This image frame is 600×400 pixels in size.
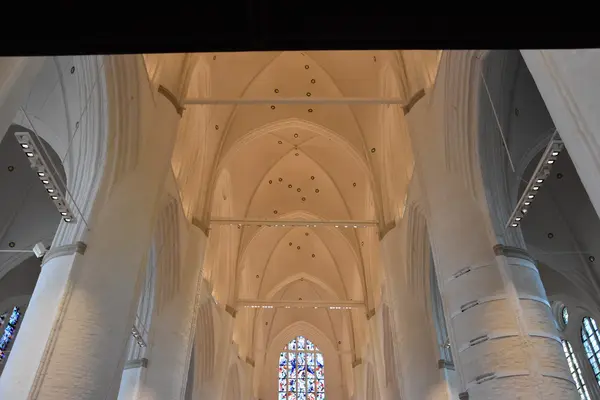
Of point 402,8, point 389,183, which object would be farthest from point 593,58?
point 389,183

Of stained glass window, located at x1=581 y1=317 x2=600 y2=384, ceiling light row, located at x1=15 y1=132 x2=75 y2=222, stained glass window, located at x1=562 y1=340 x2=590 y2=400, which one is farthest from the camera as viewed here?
stained glass window, located at x1=562 y1=340 x2=590 y2=400

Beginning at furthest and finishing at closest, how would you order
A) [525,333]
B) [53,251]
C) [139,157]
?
1. [139,157]
2. [53,251]
3. [525,333]

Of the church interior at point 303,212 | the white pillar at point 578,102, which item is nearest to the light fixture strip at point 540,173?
the church interior at point 303,212

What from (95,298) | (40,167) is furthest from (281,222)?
(40,167)

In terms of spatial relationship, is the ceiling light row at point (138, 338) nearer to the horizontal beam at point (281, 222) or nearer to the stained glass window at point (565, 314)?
the horizontal beam at point (281, 222)

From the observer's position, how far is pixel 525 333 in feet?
28.5

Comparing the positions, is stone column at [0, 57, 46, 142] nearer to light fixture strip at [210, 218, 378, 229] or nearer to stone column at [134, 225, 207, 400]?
stone column at [134, 225, 207, 400]

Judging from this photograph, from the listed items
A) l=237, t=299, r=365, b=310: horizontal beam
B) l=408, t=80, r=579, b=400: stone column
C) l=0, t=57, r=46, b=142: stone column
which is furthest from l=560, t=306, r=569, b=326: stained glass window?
l=0, t=57, r=46, b=142: stone column

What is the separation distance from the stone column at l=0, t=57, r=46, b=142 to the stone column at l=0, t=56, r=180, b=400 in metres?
5.57

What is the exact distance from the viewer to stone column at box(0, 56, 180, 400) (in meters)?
8.70

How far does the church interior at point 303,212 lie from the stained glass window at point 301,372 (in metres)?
5.05

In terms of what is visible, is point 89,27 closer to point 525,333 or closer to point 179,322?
point 525,333

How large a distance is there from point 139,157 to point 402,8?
35.3ft

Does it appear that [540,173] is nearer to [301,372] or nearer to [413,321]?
[413,321]
